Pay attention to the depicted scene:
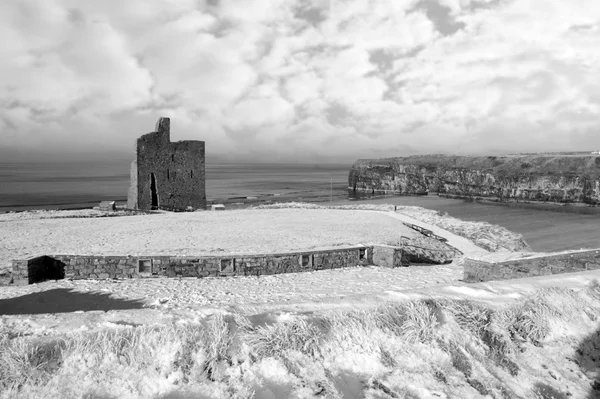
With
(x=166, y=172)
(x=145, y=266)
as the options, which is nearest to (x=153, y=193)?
(x=166, y=172)

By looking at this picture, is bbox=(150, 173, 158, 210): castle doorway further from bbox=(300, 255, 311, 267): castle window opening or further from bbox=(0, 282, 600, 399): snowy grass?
bbox=(0, 282, 600, 399): snowy grass

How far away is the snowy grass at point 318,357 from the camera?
9.98ft

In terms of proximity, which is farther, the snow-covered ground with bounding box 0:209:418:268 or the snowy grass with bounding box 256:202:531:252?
the snowy grass with bounding box 256:202:531:252

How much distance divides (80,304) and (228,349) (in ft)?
22.9

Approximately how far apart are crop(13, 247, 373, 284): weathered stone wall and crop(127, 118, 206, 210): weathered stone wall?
45.3 ft

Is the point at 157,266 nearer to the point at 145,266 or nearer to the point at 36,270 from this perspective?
the point at 145,266

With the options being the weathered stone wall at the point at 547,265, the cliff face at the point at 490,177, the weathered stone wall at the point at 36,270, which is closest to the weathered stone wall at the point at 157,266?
the weathered stone wall at the point at 36,270

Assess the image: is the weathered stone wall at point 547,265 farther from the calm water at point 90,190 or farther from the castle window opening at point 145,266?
the calm water at point 90,190

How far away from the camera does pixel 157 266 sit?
11305 mm

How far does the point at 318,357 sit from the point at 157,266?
8817 mm

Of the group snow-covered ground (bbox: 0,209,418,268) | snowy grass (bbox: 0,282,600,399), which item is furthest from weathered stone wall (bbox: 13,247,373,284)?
snowy grass (bbox: 0,282,600,399)

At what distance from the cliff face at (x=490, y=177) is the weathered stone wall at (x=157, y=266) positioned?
1960 inches

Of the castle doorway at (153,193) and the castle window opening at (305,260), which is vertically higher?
the castle doorway at (153,193)

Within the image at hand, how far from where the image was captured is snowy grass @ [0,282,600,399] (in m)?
3.04
